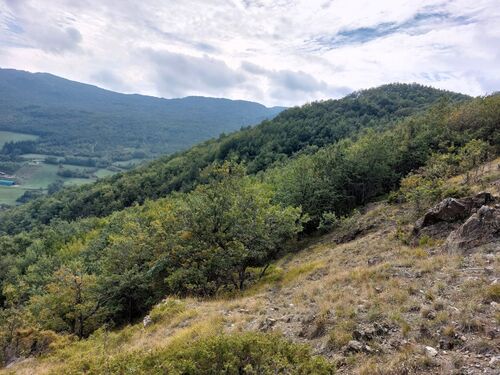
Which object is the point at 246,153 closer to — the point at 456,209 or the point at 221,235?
the point at 221,235

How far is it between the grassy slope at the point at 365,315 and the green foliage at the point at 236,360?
4.19ft

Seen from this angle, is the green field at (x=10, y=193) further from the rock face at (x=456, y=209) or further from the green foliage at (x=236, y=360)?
the green foliage at (x=236, y=360)

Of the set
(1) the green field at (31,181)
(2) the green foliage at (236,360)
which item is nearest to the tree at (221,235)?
(2) the green foliage at (236,360)

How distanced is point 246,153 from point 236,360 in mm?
105321

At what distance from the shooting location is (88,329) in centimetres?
2256

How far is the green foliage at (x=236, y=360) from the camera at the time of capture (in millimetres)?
7012

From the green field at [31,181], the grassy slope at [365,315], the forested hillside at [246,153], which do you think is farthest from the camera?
the green field at [31,181]

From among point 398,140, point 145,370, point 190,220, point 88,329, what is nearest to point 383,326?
point 145,370

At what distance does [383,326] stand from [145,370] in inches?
250

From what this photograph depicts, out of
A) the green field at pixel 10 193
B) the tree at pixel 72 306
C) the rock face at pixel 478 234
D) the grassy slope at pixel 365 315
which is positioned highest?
the rock face at pixel 478 234

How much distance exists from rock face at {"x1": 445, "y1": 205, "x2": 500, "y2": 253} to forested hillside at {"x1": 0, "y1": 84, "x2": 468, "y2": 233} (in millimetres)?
73819

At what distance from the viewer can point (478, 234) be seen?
14562mm

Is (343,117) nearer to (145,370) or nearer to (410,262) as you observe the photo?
(410,262)

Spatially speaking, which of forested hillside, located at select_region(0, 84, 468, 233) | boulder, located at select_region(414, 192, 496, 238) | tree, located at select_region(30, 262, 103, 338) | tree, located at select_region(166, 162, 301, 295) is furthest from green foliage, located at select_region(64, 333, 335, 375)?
forested hillside, located at select_region(0, 84, 468, 233)
